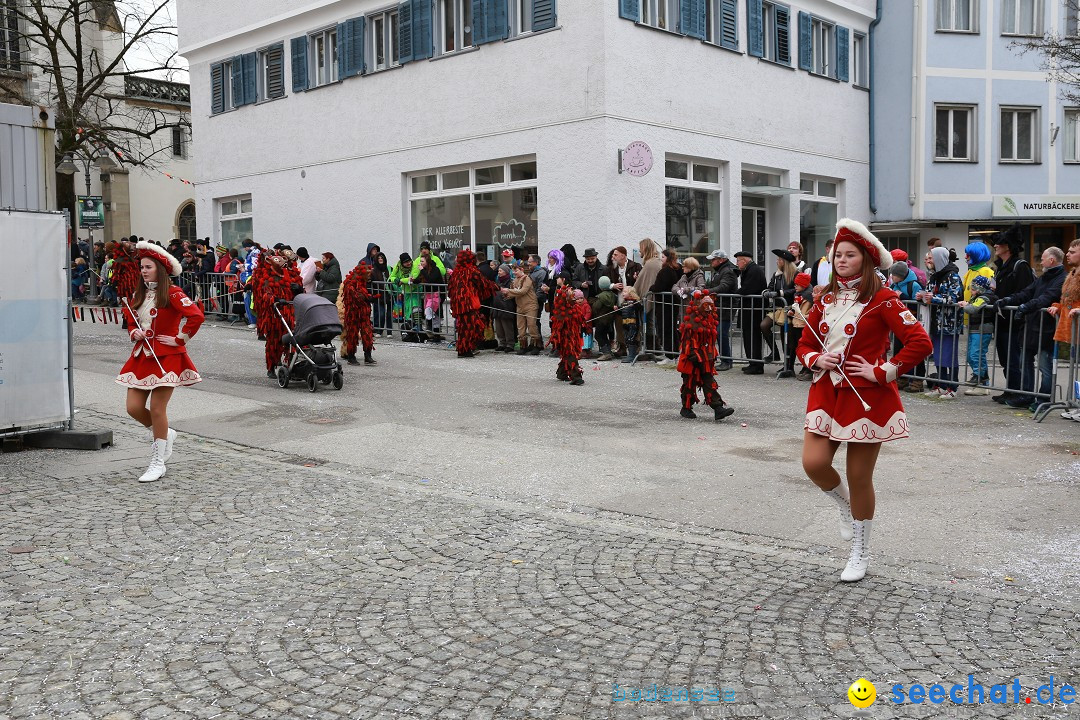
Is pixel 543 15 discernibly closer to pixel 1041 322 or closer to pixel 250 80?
pixel 250 80

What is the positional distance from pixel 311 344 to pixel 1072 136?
2311cm

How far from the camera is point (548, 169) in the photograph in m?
19.8

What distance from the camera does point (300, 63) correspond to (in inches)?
986

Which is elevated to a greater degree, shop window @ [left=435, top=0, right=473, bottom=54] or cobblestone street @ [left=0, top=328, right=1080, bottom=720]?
shop window @ [left=435, top=0, right=473, bottom=54]

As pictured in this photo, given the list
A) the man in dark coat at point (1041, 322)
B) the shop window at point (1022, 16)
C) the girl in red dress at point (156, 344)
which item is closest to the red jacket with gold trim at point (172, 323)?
the girl in red dress at point (156, 344)

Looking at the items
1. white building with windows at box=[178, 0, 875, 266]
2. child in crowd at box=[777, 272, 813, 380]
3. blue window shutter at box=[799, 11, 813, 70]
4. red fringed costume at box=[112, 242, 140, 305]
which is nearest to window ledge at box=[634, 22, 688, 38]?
white building with windows at box=[178, 0, 875, 266]

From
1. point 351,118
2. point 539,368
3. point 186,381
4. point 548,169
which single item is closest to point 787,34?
point 548,169

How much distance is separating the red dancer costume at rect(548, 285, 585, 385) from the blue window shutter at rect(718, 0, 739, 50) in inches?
369

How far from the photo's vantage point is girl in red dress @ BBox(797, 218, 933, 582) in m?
5.48

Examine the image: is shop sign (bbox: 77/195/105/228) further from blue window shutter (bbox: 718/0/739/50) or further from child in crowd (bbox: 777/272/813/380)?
child in crowd (bbox: 777/272/813/380)

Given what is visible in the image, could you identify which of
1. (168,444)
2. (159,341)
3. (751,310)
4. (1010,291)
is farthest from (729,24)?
(168,444)

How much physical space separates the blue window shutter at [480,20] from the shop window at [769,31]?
5.42 metres

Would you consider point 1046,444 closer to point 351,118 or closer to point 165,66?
point 351,118

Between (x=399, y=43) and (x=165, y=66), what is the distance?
1315 cm
